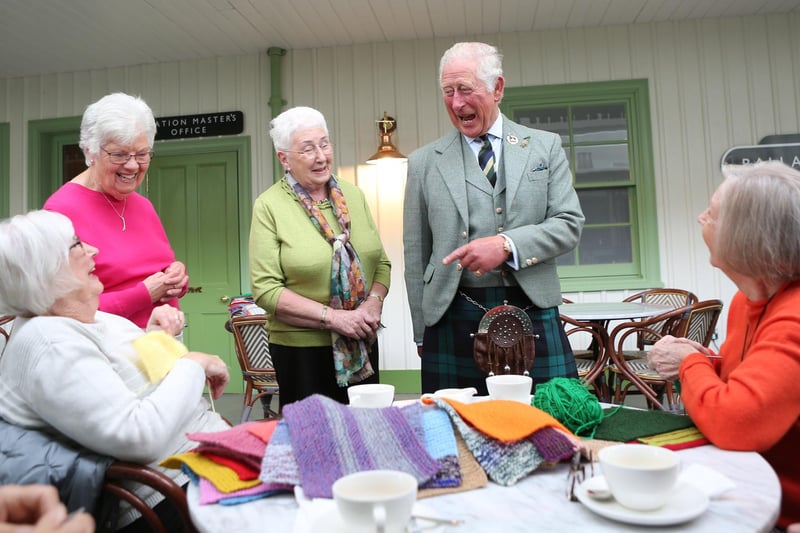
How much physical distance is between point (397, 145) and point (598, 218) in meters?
1.93

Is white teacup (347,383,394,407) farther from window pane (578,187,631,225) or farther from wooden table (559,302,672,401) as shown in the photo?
window pane (578,187,631,225)

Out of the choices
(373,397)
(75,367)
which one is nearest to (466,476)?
(373,397)

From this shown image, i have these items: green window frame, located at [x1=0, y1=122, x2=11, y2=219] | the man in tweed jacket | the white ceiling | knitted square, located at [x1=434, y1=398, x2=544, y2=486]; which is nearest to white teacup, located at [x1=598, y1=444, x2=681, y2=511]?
knitted square, located at [x1=434, y1=398, x2=544, y2=486]

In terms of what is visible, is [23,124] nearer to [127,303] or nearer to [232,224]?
[232,224]

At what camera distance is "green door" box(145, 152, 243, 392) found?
18.5 feet

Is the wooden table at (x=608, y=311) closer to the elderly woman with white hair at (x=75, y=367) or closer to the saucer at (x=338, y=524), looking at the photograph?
the elderly woman with white hair at (x=75, y=367)

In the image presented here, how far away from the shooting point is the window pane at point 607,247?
17.6ft

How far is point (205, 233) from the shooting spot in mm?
5723

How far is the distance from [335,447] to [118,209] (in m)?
1.52

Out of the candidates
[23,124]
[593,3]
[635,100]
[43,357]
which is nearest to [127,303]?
[43,357]

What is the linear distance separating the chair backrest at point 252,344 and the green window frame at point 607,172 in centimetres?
276

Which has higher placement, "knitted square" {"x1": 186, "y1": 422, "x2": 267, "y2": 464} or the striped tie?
the striped tie

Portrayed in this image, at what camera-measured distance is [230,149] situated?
18.5 feet

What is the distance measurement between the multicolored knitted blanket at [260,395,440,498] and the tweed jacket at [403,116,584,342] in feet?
3.12
